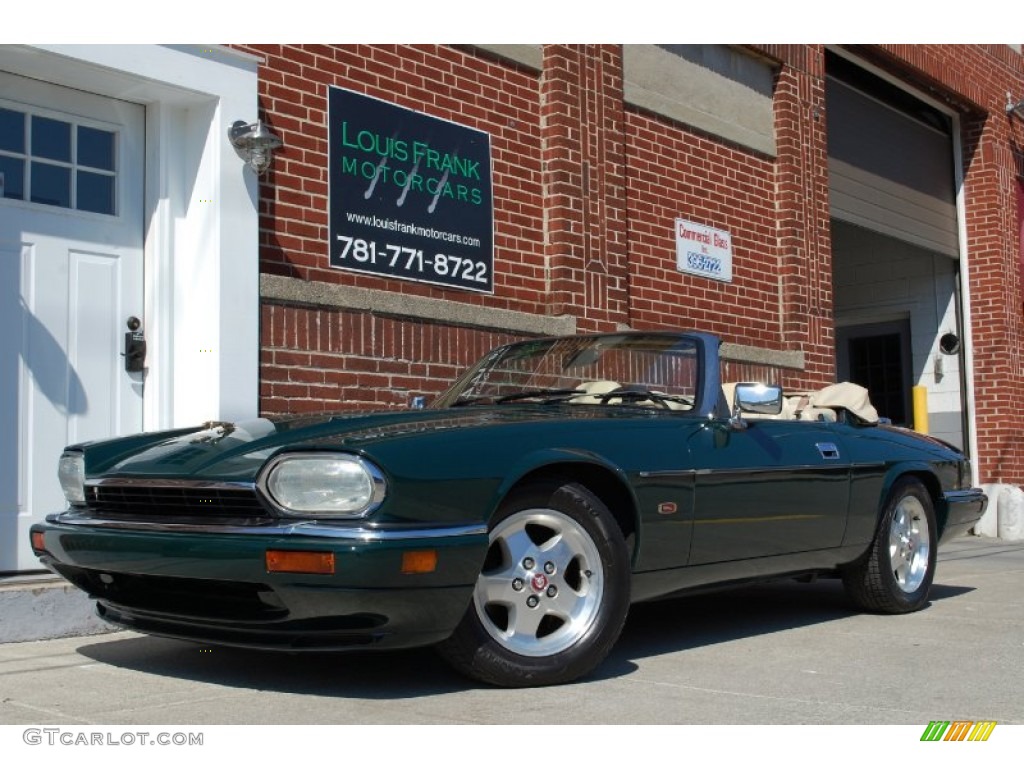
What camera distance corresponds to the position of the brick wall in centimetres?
702

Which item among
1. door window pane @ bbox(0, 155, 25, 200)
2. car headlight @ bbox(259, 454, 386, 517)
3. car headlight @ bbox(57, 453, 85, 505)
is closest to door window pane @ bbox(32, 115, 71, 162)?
door window pane @ bbox(0, 155, 25, 200)

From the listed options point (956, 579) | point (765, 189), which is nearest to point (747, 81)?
point (765, 189)

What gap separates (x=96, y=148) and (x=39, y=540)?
294cm

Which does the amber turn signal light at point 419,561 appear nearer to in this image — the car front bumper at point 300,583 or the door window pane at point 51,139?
the car front bumper at point 300,583

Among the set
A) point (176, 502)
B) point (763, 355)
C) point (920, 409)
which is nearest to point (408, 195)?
point (176, 502)

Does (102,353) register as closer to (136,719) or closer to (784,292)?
(136,719)

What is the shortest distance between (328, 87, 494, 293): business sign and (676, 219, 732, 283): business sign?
233 centimetres

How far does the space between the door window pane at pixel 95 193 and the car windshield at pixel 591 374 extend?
2.34 metres

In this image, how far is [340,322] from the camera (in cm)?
707

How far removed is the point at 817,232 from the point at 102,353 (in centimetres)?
736

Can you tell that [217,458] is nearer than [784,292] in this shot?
Yes

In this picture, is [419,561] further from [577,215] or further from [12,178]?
[577,215]

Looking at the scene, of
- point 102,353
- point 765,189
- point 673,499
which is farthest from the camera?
point 765,189

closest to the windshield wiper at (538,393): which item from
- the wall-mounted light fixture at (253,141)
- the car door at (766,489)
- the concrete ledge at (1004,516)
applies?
the car door at (766,489)
